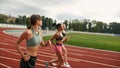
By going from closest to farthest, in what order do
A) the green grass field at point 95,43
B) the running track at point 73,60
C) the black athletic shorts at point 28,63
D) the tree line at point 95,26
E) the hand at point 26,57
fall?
the hand at point 26,57 < the black athletic shorts at point 28,63 < the running track at point 73,60 < the green grass field at point 95,43 < the tree line at point 95,26

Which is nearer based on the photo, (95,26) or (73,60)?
(73,60)

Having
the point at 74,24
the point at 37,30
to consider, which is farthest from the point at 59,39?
the point at 74,24

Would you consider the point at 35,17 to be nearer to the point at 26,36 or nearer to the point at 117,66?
the point at 26,36

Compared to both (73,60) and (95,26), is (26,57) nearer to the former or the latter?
(73,60)

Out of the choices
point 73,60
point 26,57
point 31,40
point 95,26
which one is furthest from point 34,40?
point 95,26

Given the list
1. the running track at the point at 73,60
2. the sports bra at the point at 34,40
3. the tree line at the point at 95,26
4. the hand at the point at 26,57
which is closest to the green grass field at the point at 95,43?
the running track at the point at 73,60

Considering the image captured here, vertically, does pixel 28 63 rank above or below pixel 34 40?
below

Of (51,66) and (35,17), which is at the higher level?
(35,17)

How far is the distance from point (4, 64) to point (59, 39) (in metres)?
2.81

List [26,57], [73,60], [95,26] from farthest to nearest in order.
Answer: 1. [95,26]
2. [73,60]
3. [26,57]

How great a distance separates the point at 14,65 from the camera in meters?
10.3

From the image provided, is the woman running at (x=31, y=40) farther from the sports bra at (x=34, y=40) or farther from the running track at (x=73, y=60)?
the running track at (x=73, y=60)

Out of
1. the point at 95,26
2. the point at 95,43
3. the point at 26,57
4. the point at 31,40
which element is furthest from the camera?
the point at 95,26

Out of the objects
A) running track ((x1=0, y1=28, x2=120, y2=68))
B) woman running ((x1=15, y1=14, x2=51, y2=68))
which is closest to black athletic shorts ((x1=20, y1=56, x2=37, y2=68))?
woman running ((x1=15, y1=14, x2=51, y2=68))
